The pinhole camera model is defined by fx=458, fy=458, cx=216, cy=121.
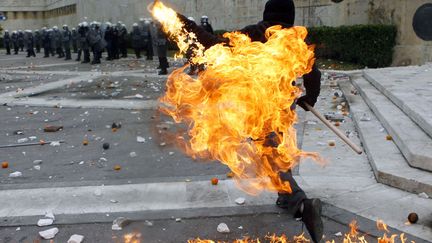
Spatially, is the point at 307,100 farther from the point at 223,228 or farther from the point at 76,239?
the point at 76,239

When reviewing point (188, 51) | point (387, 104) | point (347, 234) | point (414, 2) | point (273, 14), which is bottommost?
point (347, 234)

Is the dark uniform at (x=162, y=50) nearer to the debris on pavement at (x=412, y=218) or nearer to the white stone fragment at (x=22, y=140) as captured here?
the white stone fragment at (x=22, y=140)

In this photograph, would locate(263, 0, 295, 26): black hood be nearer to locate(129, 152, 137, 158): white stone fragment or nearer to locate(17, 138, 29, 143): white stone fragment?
locate(129, 152, 137, 158): white stone fragment

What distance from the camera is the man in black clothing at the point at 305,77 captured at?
11.7ft

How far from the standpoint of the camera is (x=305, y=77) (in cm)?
402

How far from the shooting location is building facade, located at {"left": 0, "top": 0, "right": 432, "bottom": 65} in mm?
16062

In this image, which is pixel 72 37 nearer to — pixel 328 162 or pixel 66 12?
pixel 66 12

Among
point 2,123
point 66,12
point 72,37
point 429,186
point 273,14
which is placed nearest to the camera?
point 273,14

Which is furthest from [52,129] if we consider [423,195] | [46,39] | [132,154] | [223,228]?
[46,39]

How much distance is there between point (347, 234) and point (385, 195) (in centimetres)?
99

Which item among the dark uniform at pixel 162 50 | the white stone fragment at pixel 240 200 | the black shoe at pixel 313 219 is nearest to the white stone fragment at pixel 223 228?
the white stone fragment at pixel 240 200

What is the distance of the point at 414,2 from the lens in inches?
622

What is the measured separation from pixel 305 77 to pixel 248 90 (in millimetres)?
609

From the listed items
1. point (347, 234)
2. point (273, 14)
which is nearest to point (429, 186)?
point (347, 234)
